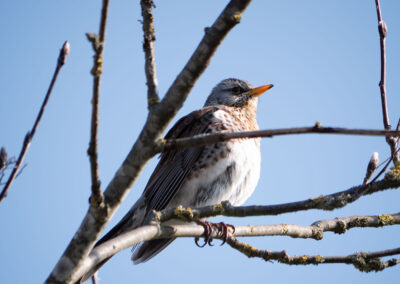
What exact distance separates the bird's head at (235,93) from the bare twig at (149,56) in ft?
13.8

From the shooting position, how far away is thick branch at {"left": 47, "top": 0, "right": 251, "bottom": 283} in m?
2.99

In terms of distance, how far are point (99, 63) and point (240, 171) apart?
3556mm

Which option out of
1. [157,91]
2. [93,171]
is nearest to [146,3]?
[157,91]

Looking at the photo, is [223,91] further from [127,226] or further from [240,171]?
[127,226]

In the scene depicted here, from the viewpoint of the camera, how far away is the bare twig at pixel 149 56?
319 cm

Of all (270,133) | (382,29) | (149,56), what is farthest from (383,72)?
(149,56)

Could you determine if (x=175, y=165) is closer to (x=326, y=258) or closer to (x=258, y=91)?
(x=326, y=258)

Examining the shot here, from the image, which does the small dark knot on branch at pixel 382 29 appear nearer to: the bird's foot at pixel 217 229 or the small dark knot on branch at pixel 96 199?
the bird's foot at pixel 217 229

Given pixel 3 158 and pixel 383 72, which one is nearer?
pixel 3 158

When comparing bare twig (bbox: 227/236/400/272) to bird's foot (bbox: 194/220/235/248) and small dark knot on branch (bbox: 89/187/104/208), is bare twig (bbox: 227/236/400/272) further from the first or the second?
small dark knot on branch (bbox: 89/187/104/208)

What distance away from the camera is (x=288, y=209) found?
3557 mm

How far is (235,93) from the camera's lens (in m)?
7.84

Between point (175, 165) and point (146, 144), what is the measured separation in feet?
9.51

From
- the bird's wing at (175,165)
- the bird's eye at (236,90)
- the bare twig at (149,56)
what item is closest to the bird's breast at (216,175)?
the bird's wing at (175,165)
